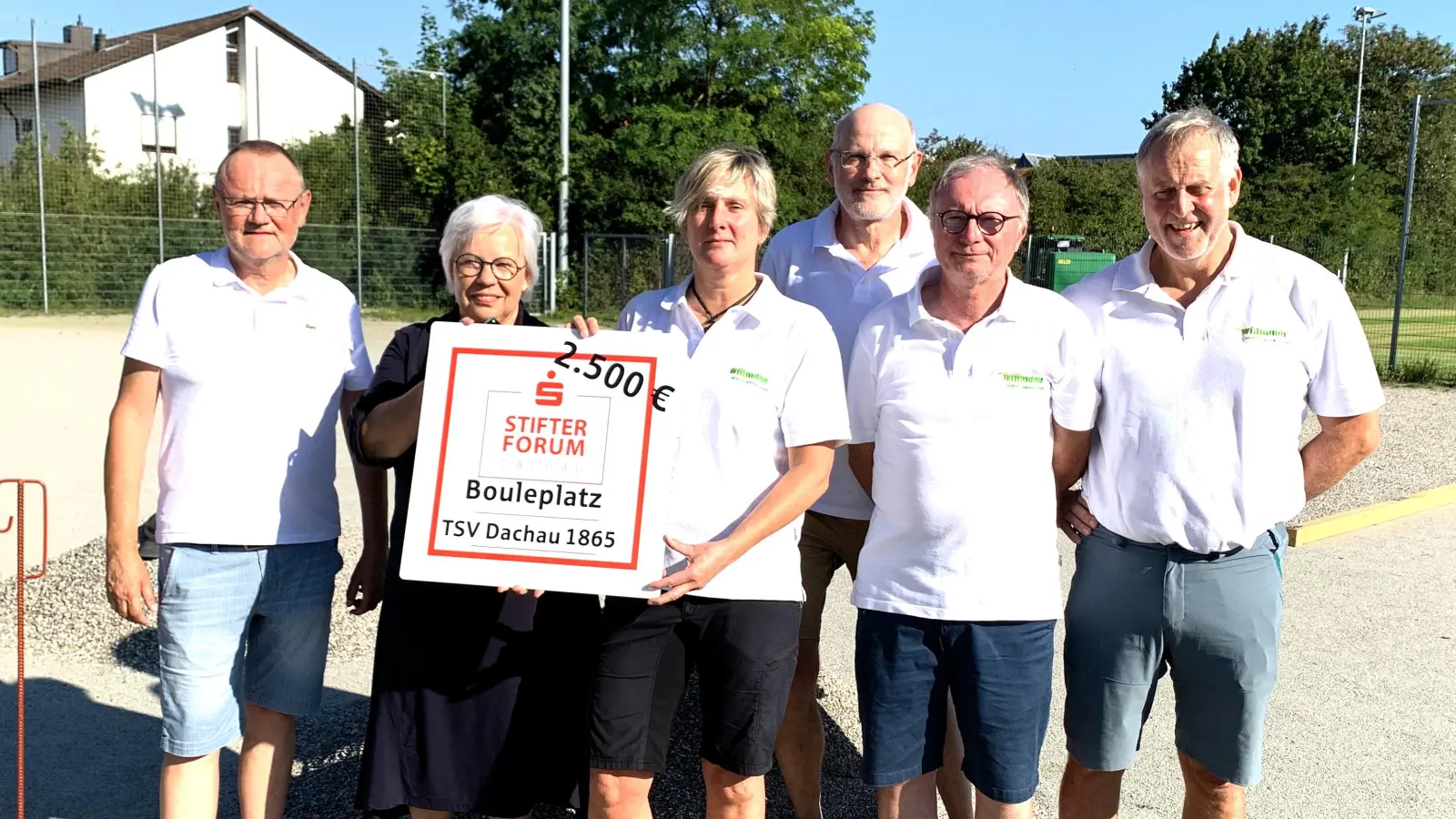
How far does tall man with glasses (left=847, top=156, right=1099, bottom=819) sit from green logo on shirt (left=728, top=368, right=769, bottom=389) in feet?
1.08

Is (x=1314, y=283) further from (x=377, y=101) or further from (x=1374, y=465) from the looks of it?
(x=377, y=101)

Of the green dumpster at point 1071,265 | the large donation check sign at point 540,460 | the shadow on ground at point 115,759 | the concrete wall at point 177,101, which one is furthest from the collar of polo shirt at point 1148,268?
the concrete wall at point 177,101

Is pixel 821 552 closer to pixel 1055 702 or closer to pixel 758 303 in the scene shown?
pixel 758 303

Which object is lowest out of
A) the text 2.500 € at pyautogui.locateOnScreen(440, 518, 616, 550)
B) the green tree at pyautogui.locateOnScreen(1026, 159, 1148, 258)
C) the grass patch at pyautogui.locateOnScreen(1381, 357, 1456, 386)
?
the grass patch at pyautogui.locateOnScreen(1381, 357, 1456, 386)

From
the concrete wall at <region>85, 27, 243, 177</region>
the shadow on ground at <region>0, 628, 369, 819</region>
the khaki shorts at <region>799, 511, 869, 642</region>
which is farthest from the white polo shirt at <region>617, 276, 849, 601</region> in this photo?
the concrete wall at <region>85, 27, 243, 177</region>

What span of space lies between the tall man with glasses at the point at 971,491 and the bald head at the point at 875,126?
73 centimetres

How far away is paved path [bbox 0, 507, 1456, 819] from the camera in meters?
4.30

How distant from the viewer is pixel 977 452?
9.87ft

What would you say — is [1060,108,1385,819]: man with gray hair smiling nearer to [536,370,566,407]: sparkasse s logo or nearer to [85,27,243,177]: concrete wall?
[536,370,566,407]: sparkasse s logo

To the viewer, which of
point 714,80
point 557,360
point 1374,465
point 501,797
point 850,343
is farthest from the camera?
point 714,80

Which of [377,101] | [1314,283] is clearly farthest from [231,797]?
[377,101]

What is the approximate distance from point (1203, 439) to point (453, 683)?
209 centimetres

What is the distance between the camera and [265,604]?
10.9 feet

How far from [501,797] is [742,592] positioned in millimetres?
905
